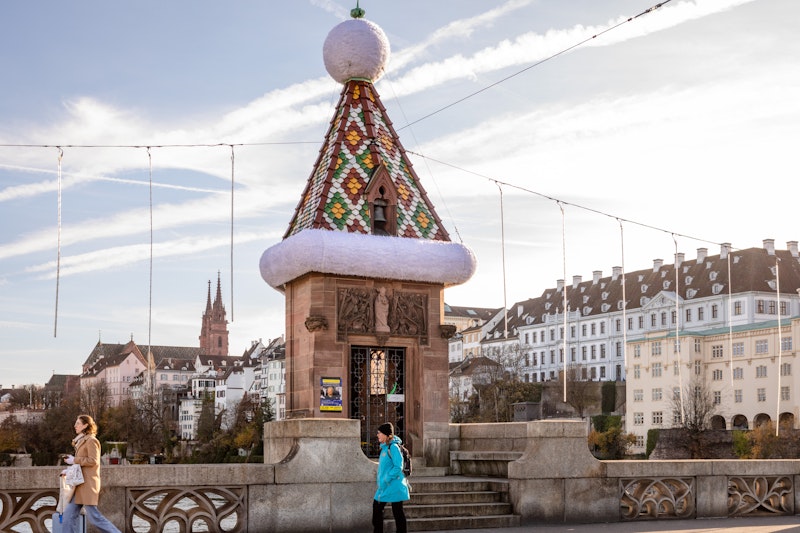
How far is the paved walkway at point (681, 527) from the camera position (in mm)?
14891

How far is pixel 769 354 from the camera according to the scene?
96625 mm

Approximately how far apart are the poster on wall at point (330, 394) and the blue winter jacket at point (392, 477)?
18.3ft

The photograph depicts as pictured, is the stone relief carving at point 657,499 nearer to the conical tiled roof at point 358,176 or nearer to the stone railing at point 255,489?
the stone railing at point 255,489

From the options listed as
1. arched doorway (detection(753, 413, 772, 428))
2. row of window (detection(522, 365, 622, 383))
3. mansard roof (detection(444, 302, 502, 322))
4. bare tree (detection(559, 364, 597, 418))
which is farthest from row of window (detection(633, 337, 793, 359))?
mansard roof (detection(444, 302, 502, 322))

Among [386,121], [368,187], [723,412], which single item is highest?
[386,121]

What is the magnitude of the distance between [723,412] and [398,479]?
93192 mm

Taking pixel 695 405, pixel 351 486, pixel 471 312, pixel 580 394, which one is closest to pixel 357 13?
pixel 351 486

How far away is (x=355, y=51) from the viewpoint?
21.1 metres

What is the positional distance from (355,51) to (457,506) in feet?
32.0

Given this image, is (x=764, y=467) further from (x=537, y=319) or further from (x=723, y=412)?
(x=537, y=319)

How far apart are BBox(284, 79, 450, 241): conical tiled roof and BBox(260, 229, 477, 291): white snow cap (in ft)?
2.03

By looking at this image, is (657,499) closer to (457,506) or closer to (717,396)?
(457,506)

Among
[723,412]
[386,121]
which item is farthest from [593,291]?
[386,121]

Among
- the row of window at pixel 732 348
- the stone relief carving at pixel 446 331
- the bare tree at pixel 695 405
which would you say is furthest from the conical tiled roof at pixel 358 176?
the row of window at pixel 732 348
